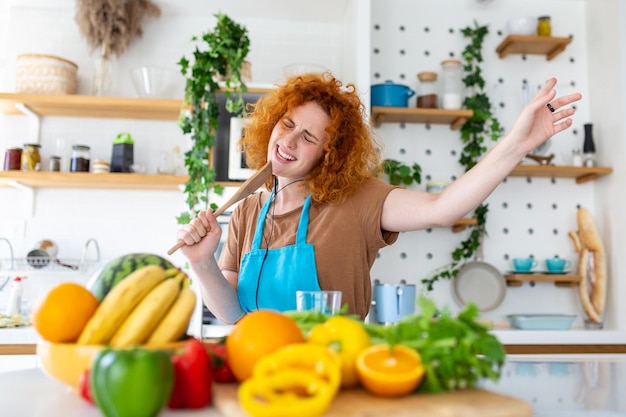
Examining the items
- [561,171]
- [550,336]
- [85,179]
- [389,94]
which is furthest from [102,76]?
[550,336]

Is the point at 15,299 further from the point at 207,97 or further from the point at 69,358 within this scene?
the point at 69,358

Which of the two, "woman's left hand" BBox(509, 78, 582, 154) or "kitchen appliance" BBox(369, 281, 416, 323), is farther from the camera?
"kitchen appliance" BBox(369, 281, 416, 323)

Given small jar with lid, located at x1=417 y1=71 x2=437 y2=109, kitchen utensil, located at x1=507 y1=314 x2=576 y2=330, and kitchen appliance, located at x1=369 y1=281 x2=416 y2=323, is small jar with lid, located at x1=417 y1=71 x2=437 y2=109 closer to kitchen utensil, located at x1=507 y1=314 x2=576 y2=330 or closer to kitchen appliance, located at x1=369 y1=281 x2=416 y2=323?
kitchen appliance, located at x1=369 y1=281 x2=416 y2=323

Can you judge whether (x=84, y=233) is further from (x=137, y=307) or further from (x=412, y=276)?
(x=137, y=307)

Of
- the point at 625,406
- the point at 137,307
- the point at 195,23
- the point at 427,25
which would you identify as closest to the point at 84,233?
the point at 195,23

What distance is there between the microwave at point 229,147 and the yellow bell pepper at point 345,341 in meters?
2.10

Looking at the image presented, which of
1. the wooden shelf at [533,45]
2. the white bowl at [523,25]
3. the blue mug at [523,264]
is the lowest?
the blue mug at [523,264]

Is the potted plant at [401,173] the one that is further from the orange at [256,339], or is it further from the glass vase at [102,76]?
the orange at [256,339]

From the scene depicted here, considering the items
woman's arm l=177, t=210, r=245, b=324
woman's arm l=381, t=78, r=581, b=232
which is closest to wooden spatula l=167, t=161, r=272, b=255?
woman's arm l=177, t=210, r=245, b=324

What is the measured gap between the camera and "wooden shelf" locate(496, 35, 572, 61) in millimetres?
3098

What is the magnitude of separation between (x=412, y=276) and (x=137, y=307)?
2534mm

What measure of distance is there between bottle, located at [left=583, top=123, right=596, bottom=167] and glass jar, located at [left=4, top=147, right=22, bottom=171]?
292 centimetres

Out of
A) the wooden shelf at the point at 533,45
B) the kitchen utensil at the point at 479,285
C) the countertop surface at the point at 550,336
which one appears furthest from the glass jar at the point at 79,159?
the wooden shelf at the point at 533,45

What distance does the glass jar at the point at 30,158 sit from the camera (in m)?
2.88
